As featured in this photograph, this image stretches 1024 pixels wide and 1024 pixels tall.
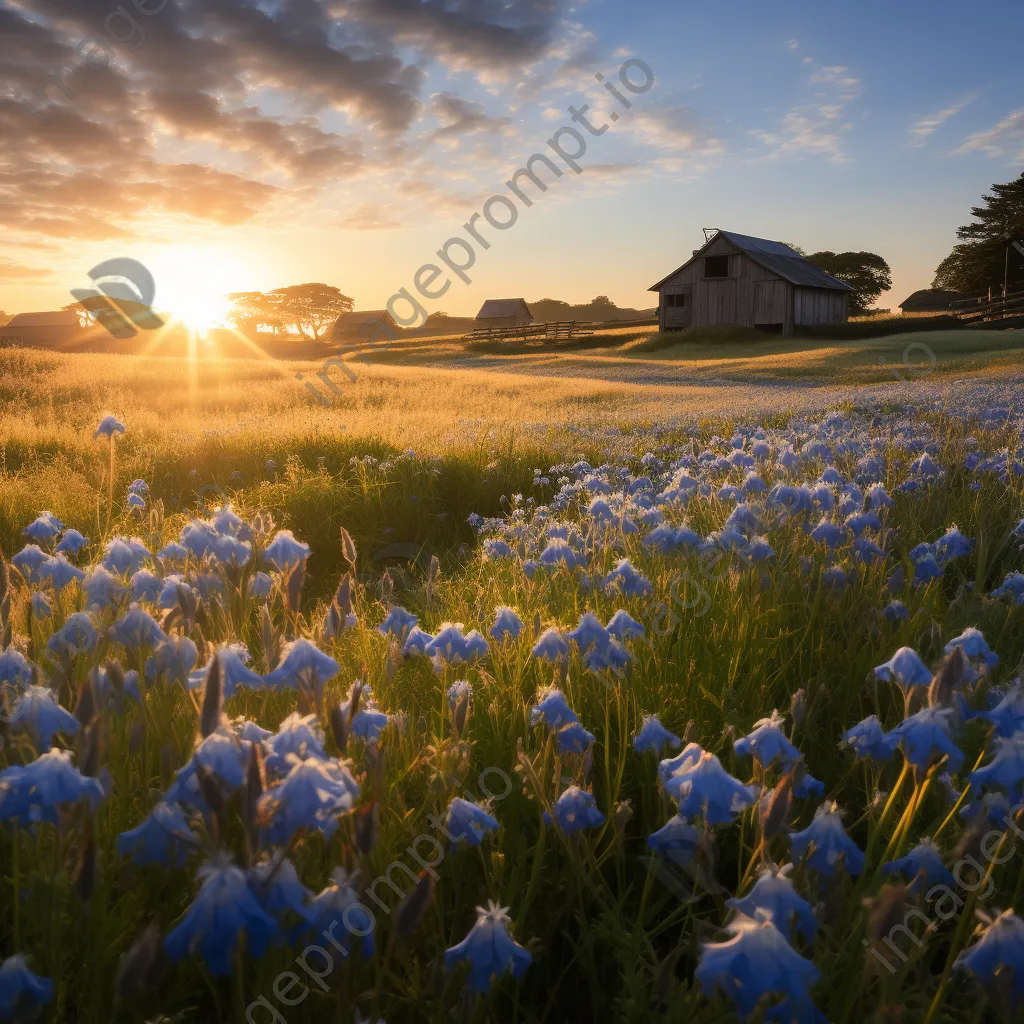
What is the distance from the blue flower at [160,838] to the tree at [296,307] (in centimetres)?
8768

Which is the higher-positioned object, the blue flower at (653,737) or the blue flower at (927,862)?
the blue flower at (653,737)

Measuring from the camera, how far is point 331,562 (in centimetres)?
664

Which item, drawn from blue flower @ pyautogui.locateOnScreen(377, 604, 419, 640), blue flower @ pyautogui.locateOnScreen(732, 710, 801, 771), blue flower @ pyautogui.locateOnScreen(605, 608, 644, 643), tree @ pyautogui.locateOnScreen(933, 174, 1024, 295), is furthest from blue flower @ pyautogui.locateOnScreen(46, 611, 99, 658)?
tree @ pyautogui.locateOnScreen(933, 174, 1024, 295)

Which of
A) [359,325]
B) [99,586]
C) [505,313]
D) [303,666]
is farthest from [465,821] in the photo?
[359,325]

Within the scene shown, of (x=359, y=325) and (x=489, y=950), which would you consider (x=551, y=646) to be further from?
(x=359, y=325)

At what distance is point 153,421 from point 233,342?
194 feet

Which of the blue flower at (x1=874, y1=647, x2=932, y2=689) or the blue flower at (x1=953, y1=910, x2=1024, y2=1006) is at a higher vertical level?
the blue flower at (x1=874, y1=647, x2=932, y2=689)

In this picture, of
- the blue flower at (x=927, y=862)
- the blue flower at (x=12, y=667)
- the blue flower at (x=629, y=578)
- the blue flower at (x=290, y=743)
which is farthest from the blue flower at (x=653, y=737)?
the blue flower at (x=12, y=667)

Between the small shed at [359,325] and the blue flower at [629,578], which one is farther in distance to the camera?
the small shed at [359,325]

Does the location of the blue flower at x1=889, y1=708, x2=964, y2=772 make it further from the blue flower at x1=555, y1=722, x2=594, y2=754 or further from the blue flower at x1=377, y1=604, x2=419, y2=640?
the blue flower at x1=377, y1=604, x2=419, y2=640

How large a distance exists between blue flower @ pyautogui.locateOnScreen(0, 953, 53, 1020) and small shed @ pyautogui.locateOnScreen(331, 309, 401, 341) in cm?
7820

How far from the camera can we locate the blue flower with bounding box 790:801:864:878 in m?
1.39

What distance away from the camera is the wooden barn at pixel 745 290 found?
45.5 metres

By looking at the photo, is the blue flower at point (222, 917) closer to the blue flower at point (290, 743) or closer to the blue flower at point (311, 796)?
the blue flower at point (311, 796)
